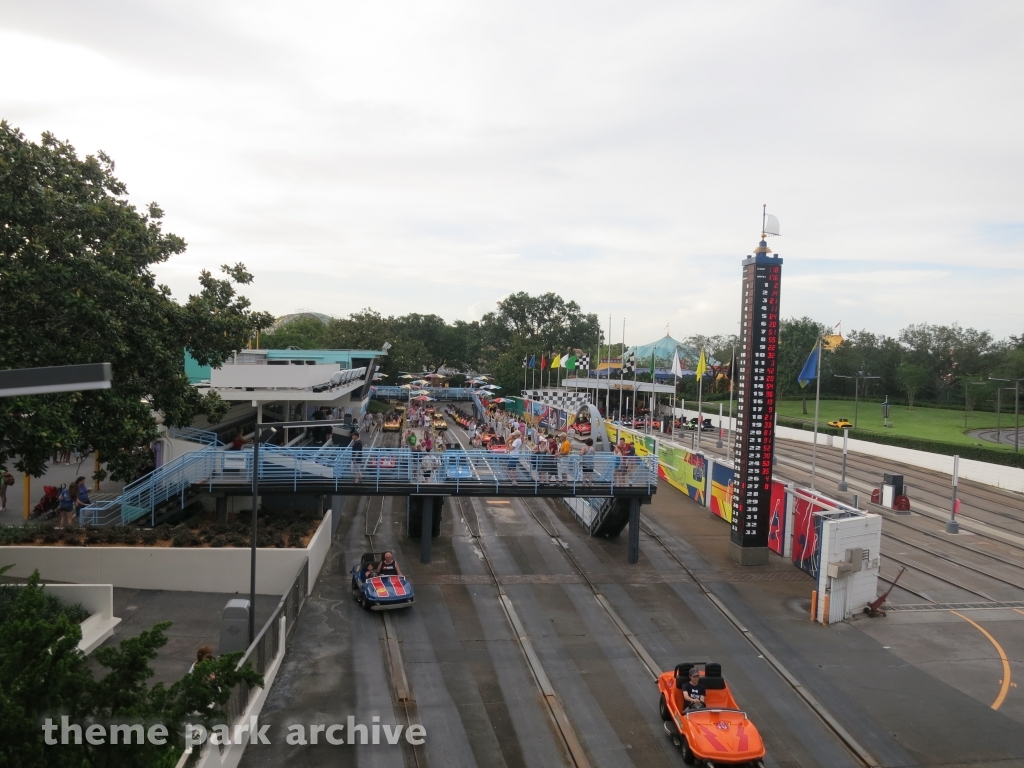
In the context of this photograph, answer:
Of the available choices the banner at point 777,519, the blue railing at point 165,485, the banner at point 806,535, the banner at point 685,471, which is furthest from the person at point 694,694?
the banner at point 685,471

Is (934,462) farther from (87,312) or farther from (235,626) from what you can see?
(87,312)

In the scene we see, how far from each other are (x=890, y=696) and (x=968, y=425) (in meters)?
70.0

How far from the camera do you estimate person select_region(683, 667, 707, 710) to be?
1335cm

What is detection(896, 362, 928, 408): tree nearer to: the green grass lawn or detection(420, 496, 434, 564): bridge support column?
the green grass lawn

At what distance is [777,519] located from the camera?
87.6ft

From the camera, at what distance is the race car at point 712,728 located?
1242 cm

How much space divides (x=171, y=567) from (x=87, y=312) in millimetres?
7402

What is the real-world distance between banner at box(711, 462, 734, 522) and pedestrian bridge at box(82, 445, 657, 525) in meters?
7.78

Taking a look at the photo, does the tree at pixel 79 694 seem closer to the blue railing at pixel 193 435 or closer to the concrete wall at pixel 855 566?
the concrete wall at pixel 855 566

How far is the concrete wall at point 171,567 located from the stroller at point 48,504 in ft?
18.1

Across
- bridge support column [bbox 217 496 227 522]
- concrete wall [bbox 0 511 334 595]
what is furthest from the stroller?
bridge support column [bbox 217 496 227 522]

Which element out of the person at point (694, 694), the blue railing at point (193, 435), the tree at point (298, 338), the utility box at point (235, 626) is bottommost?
the person at point (694, 694)

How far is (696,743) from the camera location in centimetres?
1262

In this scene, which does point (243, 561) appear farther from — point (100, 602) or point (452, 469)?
point (452, 469)
